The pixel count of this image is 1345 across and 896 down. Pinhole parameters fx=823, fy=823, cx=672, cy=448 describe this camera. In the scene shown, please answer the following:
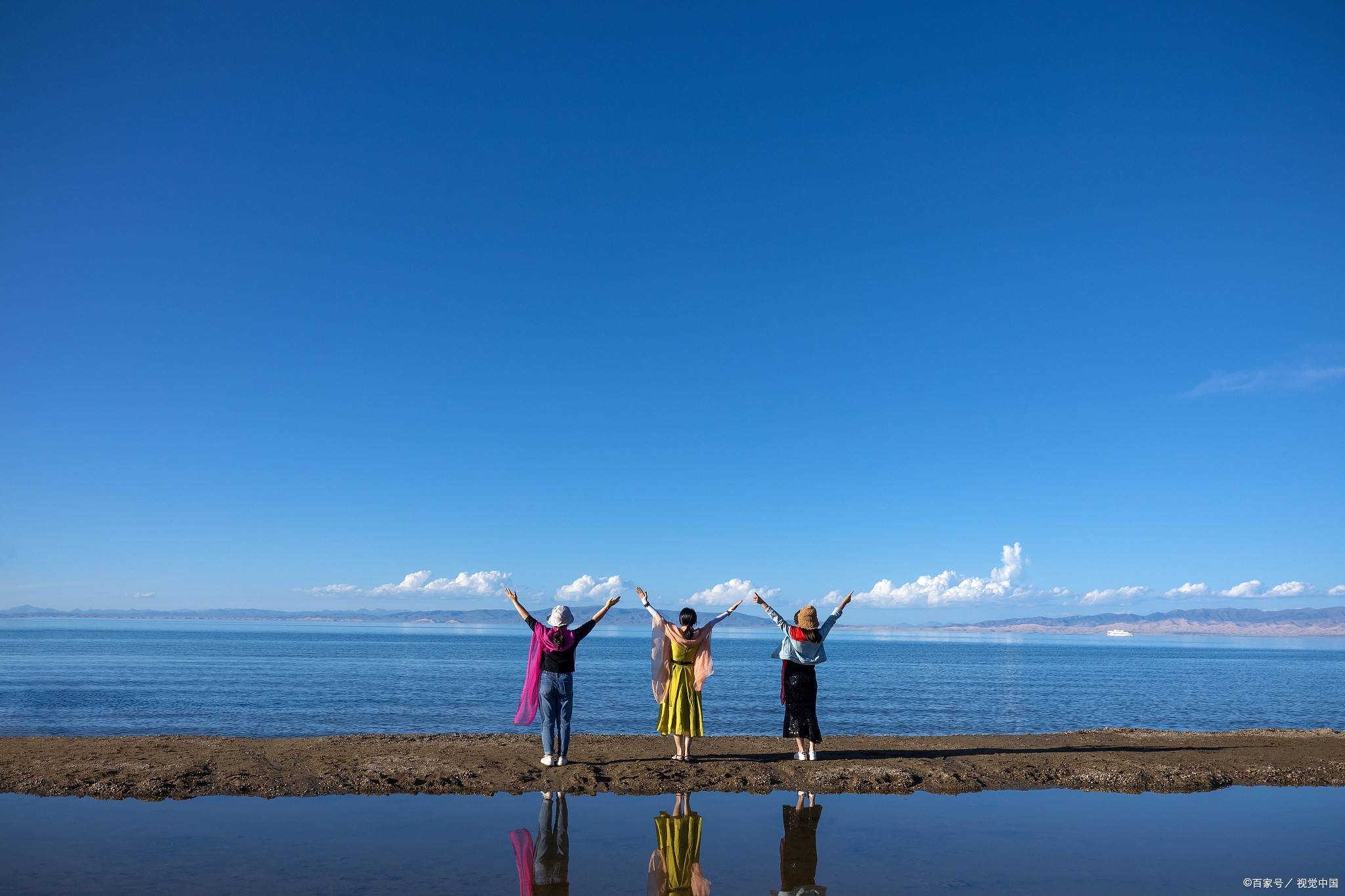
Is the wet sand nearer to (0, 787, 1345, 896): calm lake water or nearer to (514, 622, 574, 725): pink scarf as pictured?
(0, 787, 1345, 896): calm lake water

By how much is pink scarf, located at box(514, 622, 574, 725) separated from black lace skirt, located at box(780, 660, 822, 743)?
304 cm

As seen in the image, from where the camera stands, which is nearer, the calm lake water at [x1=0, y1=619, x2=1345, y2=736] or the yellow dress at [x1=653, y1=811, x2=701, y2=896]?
the yellow dress at [x1=653, y1=811, x2=701, y2=896]

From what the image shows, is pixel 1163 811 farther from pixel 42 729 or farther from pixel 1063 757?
pixel 42 729

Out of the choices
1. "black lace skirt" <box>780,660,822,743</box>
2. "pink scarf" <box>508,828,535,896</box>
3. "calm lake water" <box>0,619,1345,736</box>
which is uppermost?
"black lace skirt" <box>780,660,822,743</box>

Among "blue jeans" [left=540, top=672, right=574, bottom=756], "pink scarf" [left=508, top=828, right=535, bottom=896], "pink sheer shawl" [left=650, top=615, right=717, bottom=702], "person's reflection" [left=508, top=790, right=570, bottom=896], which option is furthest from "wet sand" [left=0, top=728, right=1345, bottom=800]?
"pink scarf" [left=508, top=828, right=535, bottom=896]

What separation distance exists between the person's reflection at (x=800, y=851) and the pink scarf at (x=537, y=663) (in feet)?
11.3

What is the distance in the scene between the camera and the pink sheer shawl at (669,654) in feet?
37.2

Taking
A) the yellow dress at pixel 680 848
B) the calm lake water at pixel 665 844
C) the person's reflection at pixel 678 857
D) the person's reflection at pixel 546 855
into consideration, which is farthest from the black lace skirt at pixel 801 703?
the person's reflection at pixel 546 855

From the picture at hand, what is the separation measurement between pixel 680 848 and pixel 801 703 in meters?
3.97

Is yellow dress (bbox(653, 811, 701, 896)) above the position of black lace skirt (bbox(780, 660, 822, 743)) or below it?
below

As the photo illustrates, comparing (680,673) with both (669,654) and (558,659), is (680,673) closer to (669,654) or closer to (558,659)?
(669,654)

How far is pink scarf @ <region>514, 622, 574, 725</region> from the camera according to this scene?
35.2 feet

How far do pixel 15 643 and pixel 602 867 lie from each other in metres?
119

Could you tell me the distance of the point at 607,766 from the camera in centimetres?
1083
